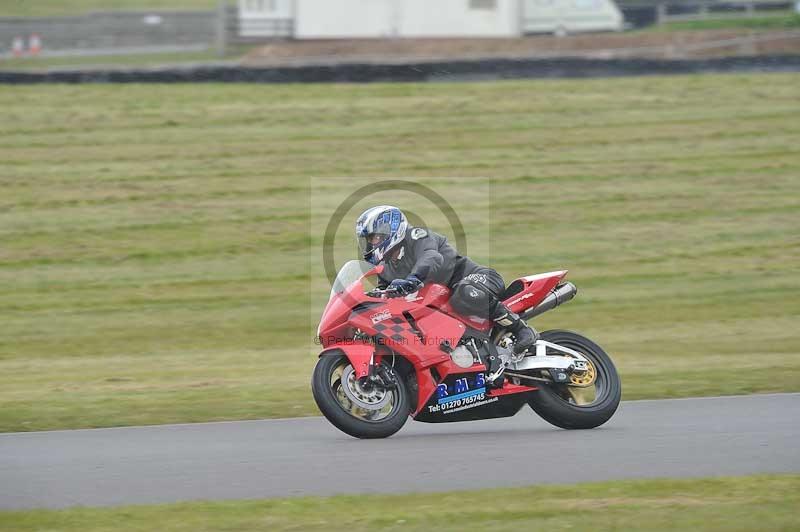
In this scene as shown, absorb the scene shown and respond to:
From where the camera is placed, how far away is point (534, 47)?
31.7m

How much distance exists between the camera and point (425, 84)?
929 inches

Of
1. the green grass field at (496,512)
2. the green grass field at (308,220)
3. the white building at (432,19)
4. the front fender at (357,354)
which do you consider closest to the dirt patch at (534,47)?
the white building at (432,19)

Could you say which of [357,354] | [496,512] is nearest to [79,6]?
[357,354]

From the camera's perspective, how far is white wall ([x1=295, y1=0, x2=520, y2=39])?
3500cm

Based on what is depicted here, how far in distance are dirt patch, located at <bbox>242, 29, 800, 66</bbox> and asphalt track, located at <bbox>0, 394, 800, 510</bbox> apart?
73.8ft

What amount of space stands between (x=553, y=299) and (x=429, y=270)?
3.73 ft

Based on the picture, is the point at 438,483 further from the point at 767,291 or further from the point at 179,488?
the point at 767,291

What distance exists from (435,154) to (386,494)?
46.4 ft

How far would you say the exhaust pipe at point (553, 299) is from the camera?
8648 mm

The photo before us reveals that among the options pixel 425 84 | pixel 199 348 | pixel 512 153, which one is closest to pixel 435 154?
pixel 512 153

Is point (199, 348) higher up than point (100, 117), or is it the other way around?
point (100, 117)

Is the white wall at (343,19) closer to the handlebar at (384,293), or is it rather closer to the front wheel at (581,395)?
the front wheel at (581,395)

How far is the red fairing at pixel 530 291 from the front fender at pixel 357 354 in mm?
1195

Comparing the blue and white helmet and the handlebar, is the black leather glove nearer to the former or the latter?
the handlebar
